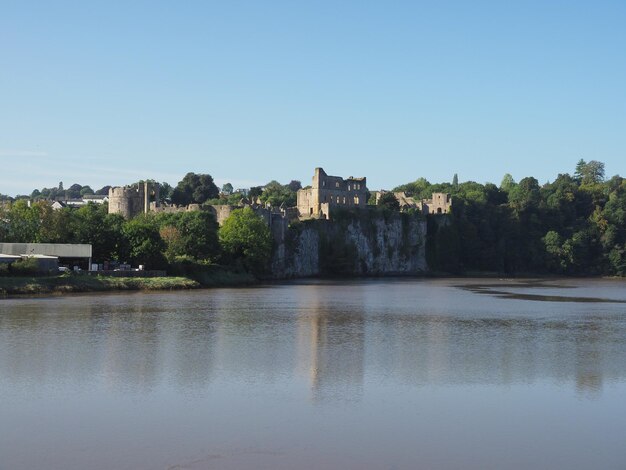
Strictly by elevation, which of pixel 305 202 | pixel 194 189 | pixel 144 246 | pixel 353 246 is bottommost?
pixel 144 246

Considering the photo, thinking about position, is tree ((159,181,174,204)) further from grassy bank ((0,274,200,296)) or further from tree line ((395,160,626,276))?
grassy bank ((0,274,200,296))

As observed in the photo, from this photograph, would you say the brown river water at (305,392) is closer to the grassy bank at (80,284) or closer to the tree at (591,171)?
the grassy bank at (80,284)

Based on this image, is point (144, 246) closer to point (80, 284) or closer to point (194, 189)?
point (80, 284)

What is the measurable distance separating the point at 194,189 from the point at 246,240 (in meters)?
41.1

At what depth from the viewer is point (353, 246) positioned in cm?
9369

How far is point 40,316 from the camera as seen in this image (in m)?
33.5

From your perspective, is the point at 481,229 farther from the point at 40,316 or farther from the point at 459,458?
the point at 459,458

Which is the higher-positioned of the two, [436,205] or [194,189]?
[194,189]

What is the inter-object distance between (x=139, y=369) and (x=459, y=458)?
10568 mm

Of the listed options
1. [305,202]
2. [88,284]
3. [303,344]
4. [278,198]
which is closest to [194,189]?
[278,198]

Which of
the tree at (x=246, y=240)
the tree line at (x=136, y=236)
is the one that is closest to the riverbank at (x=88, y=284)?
the tree line at (x=136, y=236)

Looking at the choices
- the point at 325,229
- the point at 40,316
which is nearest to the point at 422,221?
the point at 325,229

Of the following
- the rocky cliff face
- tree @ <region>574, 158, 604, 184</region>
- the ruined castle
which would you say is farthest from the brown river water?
tree @ <region>574, 158, 604, 184</region>

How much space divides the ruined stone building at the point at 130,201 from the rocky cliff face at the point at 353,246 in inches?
508
